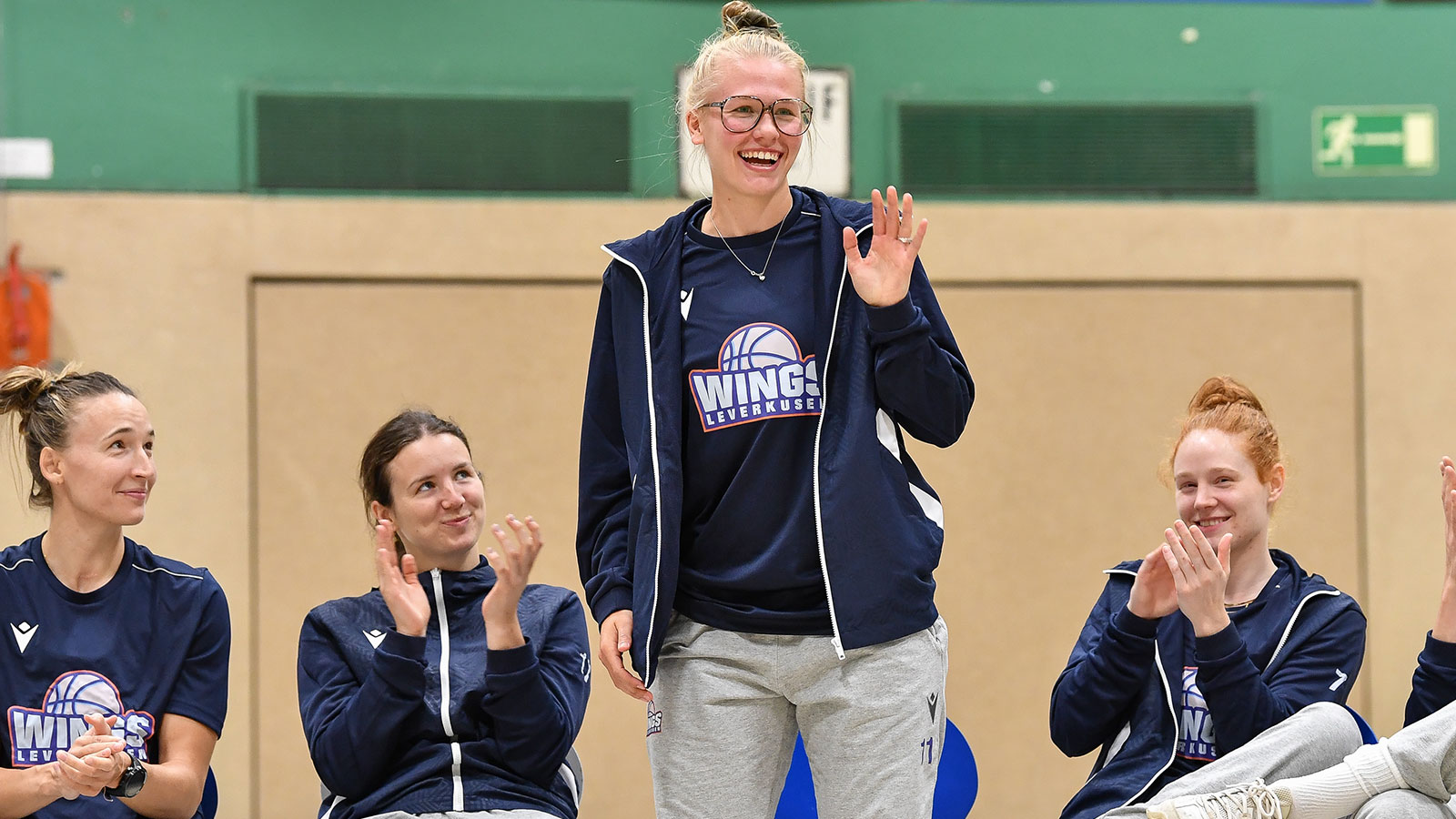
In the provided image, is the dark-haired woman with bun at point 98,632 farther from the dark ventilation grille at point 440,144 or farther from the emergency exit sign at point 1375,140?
the emergency exit sign at point 1375,140

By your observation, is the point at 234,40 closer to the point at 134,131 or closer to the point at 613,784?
the point at 134,131

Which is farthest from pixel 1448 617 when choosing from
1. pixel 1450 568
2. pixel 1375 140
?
pixel 1375 140

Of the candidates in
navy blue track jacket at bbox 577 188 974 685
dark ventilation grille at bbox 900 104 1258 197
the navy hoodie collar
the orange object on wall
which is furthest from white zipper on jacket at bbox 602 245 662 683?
the orange object on wall

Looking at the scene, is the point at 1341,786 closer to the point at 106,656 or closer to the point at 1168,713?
the point at 1168,713

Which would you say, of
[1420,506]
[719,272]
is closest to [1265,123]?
[1420,506]

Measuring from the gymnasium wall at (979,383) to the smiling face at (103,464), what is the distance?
1642 millimetres

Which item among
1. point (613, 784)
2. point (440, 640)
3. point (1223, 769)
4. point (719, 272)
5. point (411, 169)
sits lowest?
point (613, 784)

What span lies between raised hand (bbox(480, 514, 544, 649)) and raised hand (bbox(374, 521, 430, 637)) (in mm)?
119

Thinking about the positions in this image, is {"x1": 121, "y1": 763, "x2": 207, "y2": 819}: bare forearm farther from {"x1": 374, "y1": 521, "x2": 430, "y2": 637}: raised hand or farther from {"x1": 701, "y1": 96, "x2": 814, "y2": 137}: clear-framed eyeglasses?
{"x1": 701, "y1": 96, "x2": 814, "y2": 137}: clear-framed eyeglasses

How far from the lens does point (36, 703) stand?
2.18 m

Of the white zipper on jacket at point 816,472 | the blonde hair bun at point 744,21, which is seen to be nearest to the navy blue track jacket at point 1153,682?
the white zipper on jacket at point 816,472

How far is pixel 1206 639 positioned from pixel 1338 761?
271 millimetres

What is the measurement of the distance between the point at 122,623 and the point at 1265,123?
3408 millimetres

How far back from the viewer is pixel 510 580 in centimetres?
207
